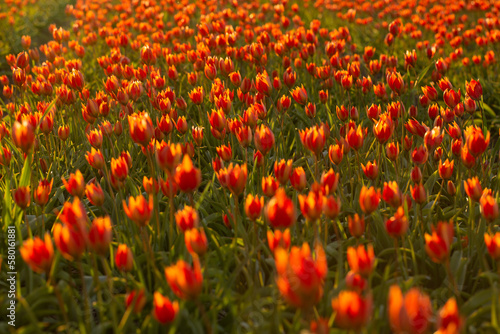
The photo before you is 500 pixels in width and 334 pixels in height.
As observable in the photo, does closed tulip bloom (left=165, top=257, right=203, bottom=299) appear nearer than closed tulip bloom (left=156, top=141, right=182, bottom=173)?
Yes

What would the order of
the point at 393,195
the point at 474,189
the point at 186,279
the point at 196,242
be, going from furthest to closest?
1. the point at 474,189
2. the point at 393,195
3. the point at 196,242
4. the point at 186,279

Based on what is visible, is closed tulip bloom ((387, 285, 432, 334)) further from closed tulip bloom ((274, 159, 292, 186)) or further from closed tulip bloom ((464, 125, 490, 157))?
closed tulip bloom ((464, 125, 490, 157))

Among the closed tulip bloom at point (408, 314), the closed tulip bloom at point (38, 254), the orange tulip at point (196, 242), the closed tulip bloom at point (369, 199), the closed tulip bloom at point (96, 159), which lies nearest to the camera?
the closed tulip bloom at point (408, 314)

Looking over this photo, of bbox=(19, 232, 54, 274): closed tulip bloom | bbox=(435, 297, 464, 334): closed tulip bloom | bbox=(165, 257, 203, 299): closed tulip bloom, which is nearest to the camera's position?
bbox=(435, 297, 464, 334): closed tulip bloom

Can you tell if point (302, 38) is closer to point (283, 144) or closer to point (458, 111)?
point (283, 144)

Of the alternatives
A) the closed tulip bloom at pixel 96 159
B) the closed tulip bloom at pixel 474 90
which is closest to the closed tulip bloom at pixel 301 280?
the closed tulip bloom at pixel 96 159

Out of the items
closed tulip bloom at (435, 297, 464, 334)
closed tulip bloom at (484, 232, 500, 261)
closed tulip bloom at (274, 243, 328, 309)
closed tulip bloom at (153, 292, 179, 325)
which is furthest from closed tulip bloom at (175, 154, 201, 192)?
closed tulip bloom at (484, 232, 500, 261)

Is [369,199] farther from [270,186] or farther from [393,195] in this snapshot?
[270,186]

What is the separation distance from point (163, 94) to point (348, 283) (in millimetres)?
2148

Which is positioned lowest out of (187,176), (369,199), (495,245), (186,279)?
(495,245)

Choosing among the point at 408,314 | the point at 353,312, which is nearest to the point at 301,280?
the point at 353,312

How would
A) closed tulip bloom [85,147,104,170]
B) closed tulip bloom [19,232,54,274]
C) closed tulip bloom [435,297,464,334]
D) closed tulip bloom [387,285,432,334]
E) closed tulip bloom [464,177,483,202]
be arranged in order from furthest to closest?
1. closed tulip bloom [85,147,104,170]
2. closed tulip bloom [464,177,483,202]
3. closed tulip bloom [19,232,54,274]
4. closed tulip bloom [435,297,464,334]
5. closed tulip bloom [387,285,432,334]

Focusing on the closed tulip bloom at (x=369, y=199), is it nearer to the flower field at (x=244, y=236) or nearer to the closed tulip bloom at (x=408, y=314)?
the flower field at (x=244, y=236)

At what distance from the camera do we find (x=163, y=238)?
2.16m
